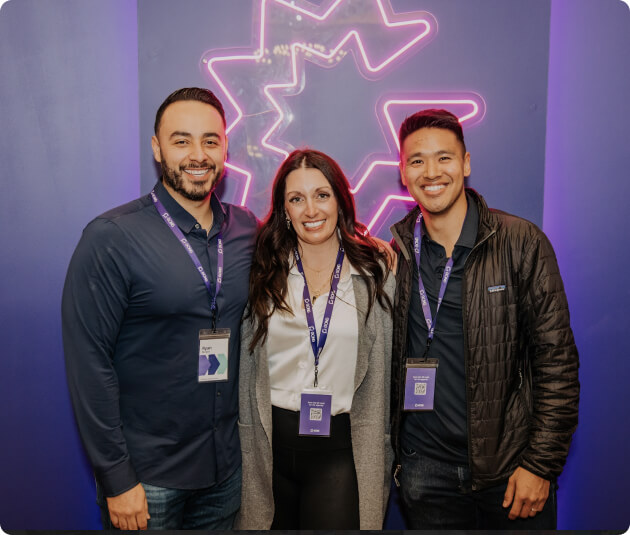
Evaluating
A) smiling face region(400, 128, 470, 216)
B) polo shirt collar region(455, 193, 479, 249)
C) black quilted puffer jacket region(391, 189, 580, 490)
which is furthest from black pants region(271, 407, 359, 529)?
smiling face region(400, 128, 470, 216)

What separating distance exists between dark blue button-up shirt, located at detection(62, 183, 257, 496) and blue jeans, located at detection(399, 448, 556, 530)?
0.76 metres

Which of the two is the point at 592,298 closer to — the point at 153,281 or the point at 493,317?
the point at 493,317

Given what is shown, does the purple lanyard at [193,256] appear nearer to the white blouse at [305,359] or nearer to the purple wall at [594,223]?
the white blouse at [305,359]

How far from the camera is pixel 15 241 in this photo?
8.20 feet

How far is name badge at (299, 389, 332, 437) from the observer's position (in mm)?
1863

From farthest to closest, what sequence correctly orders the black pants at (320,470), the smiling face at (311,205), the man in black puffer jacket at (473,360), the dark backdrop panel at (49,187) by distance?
the dark backdrop panel at (49,187) < the smiling face at (311,205) < the black pants at (320,470) < the man in black puffer jacket at (473,360)

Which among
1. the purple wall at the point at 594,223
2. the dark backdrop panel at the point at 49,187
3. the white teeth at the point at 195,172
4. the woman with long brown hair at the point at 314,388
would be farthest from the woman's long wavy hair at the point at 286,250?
the purple wall at the point at 594,223

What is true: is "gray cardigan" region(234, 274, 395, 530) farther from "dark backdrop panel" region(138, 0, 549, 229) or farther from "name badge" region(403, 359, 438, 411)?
"dark backdrop panel" region(138, 0, 549, 229)

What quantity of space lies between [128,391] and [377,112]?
→ 1.89 m

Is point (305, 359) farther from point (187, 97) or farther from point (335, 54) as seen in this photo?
point (335, 54)

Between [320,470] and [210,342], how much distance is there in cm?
70

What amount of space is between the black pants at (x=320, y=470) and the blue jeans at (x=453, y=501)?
26cm

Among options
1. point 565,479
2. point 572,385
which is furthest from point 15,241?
point 565,479

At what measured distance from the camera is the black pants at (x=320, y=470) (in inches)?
74.9
